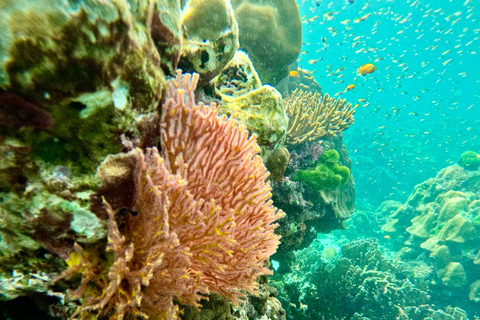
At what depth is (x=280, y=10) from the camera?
26.1 feet

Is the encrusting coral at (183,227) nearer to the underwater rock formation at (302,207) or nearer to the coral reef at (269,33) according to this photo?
the underwater rock formation at (302,207)

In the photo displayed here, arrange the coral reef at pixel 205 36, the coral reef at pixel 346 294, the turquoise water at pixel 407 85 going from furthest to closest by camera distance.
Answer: the turquoise water at pixel 407 85 < the coral reef at pixel 346 294 < the coral reef at pixel 205 36

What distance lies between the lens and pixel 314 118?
8.06 m

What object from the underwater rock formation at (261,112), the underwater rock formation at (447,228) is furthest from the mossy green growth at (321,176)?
the underwater rock formation at (447,228)

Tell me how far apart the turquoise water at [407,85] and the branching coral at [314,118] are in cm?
597

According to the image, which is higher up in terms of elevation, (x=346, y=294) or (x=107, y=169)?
(x=346, y=294)

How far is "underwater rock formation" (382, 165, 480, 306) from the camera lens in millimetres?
11922

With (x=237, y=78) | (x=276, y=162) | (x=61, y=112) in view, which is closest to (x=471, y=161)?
(x=276, y=162)

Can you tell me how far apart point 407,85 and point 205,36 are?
71110 millimetres

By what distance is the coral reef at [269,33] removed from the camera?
7168 mm

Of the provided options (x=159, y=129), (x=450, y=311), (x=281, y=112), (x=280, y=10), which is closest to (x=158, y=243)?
(x=159, y=129)

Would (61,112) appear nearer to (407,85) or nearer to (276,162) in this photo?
(276,162)

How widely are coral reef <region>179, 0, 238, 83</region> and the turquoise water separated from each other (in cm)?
1034

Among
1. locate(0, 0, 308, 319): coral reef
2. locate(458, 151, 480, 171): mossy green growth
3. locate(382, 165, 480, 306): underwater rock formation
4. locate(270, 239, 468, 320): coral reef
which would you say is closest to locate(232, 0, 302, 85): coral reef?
locate(0, 0, 308, 319): coral reef
